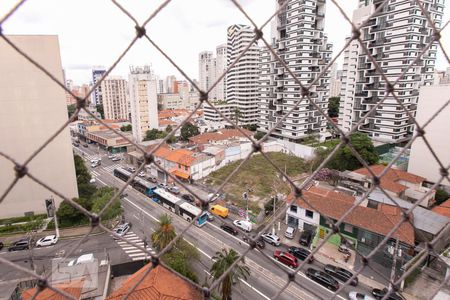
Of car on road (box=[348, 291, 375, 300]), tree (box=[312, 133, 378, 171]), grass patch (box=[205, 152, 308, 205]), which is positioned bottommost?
car on road (box=[348, 291, 375, 300])

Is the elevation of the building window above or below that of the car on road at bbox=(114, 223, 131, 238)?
above

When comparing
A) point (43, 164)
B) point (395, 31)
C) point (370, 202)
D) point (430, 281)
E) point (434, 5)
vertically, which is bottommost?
point (430, 281)

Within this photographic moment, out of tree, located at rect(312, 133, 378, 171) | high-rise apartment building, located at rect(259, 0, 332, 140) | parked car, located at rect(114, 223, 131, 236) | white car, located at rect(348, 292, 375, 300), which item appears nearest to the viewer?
white car, located at rect(348, 292, 375, 300)

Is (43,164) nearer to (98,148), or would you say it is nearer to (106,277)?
(106,277)

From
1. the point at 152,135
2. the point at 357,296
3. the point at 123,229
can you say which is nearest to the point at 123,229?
the point at 123,229

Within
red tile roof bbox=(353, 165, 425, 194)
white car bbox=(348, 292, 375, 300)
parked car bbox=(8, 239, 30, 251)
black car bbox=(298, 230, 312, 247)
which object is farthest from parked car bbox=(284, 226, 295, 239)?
parked car bbox=(8, 239, 30, 251)

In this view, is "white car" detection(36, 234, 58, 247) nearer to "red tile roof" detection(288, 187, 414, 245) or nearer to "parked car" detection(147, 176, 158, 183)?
"parked car" detection(147, 176, 158, 183)

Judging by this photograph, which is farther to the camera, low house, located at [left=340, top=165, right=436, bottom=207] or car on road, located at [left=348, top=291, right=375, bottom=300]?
low house, located at [left=340, top=165, right=436, bottom=207]

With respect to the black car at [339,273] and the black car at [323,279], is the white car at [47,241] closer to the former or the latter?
the black car at [323,279]

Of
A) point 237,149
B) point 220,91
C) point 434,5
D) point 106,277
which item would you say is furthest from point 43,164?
point 220,91
